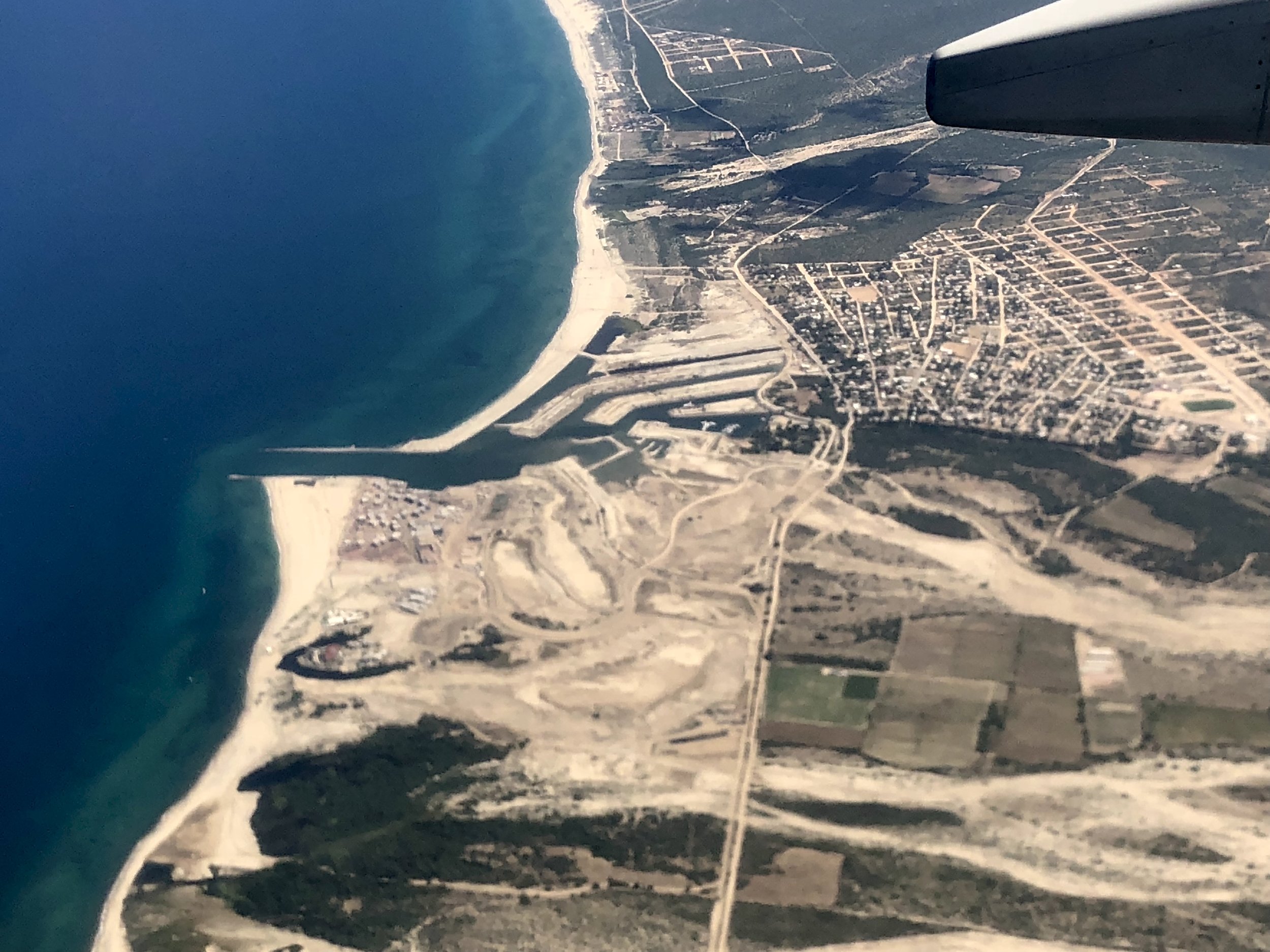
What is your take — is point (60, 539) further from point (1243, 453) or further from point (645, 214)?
point (1243, 453)

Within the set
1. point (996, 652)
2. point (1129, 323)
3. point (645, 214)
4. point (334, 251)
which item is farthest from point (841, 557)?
point (334, 251)

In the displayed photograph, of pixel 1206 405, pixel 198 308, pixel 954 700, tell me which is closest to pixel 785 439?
pixel 954 700

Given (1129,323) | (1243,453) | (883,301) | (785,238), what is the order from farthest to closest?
(785,238) → (883,301) → (1129,323) → (1243,453)

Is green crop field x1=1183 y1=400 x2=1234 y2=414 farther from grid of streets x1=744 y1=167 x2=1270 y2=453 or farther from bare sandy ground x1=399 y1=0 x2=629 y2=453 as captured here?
bare sandy ground x1=399 y1=0 x2=629 y2=453

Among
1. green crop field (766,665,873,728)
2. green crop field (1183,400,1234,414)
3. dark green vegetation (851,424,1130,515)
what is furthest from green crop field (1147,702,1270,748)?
green crop field (1183,400,1234,414)

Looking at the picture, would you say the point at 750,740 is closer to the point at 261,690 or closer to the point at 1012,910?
the point at 1012,910

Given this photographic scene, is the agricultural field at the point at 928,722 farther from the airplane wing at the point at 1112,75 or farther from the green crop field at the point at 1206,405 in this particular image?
the airplane wing at the point at 1112,75
